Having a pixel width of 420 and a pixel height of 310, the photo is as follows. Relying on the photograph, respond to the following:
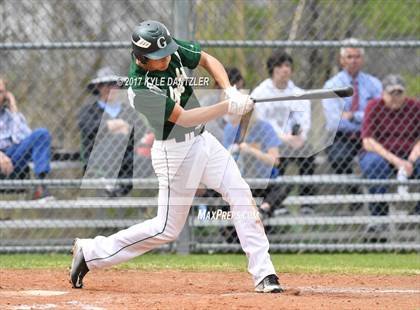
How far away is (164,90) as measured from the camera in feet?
17.2

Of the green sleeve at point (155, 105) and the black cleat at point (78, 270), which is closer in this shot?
the green sleeve at point (155, 105)

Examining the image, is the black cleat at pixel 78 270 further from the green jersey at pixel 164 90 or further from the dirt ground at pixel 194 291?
the green jersey at pixel 164 90

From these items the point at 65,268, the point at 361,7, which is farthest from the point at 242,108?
the point at 361,7

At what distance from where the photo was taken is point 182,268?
672cm

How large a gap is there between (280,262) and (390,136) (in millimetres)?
1764

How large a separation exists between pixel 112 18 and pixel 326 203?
274cm

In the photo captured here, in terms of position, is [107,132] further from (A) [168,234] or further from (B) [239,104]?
(B) [239,104]

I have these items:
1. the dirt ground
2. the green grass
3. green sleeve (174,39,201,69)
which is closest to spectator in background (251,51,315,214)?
the green grass

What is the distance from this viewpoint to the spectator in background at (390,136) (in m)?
7.98

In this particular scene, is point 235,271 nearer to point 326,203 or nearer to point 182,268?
point 182,268

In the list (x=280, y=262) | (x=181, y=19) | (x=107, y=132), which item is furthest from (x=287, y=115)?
(x=107, y=132)

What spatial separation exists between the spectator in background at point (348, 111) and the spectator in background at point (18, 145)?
2.71 metres

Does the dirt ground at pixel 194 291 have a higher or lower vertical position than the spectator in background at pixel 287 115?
lower

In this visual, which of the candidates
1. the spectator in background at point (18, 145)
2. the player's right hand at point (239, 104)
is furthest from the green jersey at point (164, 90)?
the spectator in background at point (18, 145)
